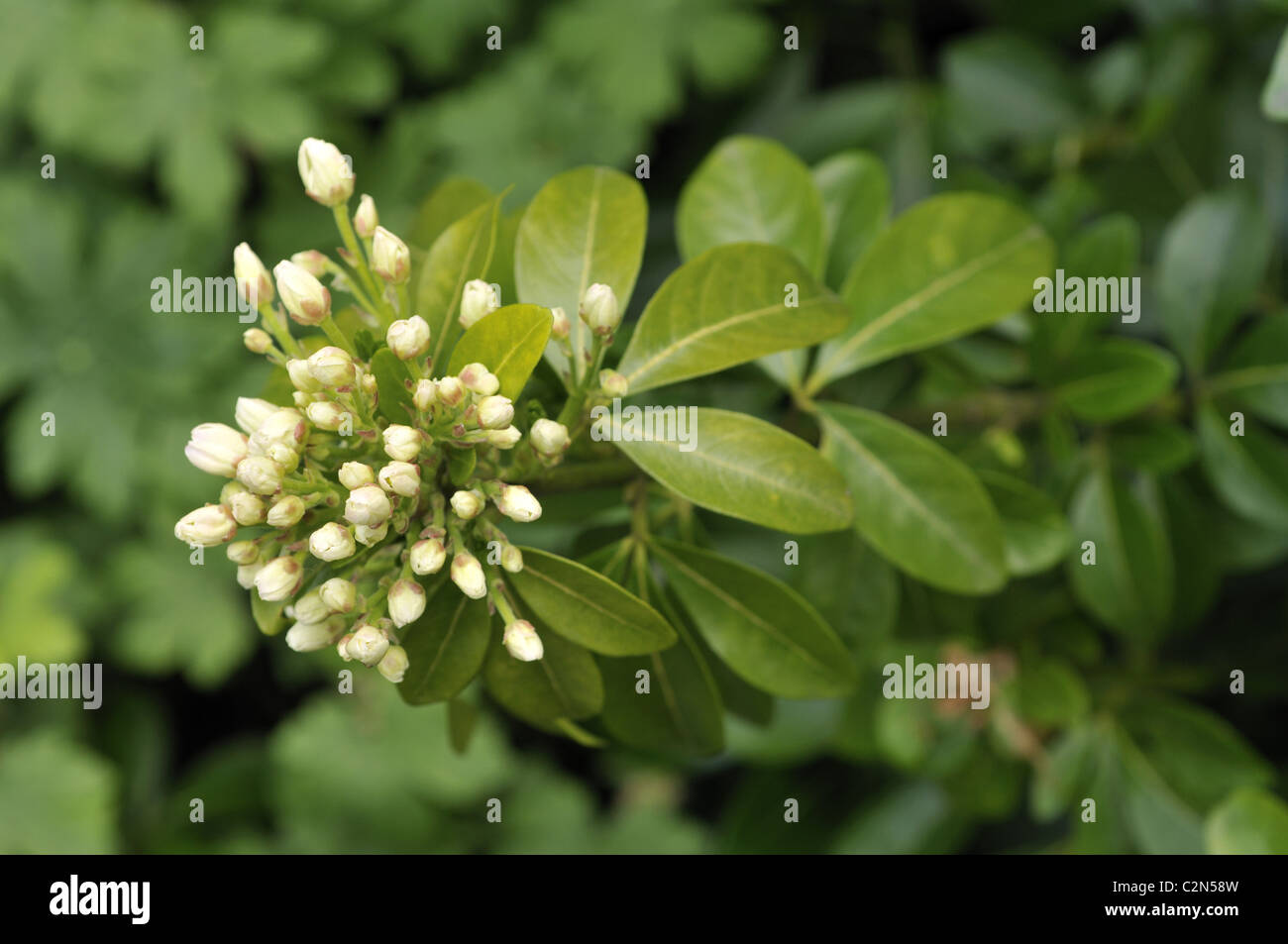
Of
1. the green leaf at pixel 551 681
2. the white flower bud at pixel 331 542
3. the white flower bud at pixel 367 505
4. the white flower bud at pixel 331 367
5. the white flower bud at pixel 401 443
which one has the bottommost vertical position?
the green leaf at pixel 551 681

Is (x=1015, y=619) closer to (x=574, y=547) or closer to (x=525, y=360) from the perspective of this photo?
(x=574, y=547)

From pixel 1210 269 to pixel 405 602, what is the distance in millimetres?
1577

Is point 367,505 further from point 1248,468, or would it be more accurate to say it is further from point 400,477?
point 1248,468

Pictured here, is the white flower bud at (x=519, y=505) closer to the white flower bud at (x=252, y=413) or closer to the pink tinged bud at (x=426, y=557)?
the pink tinged bud at (x=426, y=557)

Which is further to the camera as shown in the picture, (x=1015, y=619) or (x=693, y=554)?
(x=1015, y=619)

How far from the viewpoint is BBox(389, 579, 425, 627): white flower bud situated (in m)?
0.98

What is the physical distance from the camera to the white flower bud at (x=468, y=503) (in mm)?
976

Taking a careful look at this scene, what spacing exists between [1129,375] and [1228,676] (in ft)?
3.37

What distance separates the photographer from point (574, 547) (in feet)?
4.51

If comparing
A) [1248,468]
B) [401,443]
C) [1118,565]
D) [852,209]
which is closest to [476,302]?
[401,443]

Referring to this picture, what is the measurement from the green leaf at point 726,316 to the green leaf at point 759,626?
0.25 meters

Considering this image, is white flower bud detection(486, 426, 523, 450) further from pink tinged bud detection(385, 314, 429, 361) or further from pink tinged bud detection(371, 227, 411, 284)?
pink tinged bud detection(371, 227, 411, 284)

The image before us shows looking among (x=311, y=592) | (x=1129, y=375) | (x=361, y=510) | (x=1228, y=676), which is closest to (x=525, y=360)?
(x=361, y=510)

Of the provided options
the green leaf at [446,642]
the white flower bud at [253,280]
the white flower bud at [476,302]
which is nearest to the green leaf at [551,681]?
the green leaf at [446,642]
